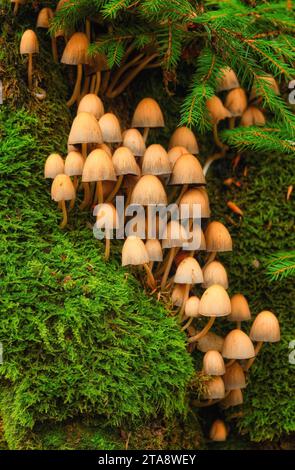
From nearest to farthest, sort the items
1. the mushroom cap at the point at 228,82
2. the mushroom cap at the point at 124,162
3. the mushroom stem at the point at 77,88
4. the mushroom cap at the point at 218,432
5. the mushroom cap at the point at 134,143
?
1. the mushroom cap at the point at 124,162
2. the mushroom cap at the point at 134,143
3. the mushroom stem at the point at 77,88
4. the mushroom cap at the point at 218,432
5. the mushroom cap at the point at 228,82

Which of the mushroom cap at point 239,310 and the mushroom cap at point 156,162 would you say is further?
the mushroom cap at point 239,310

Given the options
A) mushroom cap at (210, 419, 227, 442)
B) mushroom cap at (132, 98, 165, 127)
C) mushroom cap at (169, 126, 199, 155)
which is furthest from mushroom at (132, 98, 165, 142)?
mushroom cap at (210, 419, 227, 442)

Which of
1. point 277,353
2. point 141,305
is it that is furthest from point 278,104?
point 277,353

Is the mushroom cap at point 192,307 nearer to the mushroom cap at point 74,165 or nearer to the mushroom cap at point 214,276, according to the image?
the mushroom cap at point 214,276

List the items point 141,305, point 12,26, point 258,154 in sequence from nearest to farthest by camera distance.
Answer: point 141,305, point 12,26, point 258,154

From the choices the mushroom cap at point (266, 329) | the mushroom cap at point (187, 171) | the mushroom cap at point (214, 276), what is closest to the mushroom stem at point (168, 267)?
the mushroom cap at point (214, 276)

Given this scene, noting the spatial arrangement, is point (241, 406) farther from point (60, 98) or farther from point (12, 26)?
point (12, 26)
